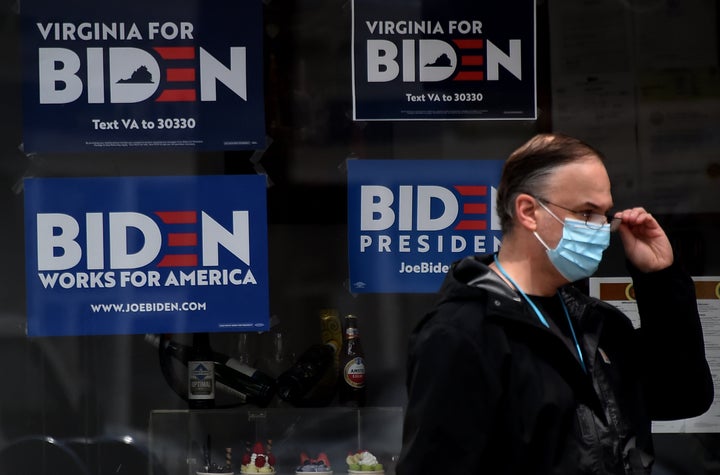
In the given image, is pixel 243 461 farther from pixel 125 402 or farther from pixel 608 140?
pixel 608 140

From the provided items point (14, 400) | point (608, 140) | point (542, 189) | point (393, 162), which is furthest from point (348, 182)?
point (542, 189)

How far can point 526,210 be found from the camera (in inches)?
123

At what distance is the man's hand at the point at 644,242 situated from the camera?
10.7 feet

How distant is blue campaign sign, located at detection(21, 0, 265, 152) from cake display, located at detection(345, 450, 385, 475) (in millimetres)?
1466

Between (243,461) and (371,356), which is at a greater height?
(371,356)

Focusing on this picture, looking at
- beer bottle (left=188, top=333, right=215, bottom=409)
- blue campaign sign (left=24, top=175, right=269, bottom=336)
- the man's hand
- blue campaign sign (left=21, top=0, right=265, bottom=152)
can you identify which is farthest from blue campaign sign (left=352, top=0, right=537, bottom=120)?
the man's hand

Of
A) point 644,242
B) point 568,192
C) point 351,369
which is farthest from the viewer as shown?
point 351,369

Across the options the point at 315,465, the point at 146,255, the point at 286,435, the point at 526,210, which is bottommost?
the point at 315,465

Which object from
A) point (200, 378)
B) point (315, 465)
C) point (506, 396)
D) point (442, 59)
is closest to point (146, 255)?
point (200, 378)

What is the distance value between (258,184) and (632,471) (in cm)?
262

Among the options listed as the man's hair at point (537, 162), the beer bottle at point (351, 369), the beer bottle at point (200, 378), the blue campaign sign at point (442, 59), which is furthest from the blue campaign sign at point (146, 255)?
the man's hair at point (537, 162)

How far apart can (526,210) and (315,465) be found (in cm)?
238

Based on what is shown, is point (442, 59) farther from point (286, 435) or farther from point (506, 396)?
point (506, 396)

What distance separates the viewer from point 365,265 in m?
5.21
